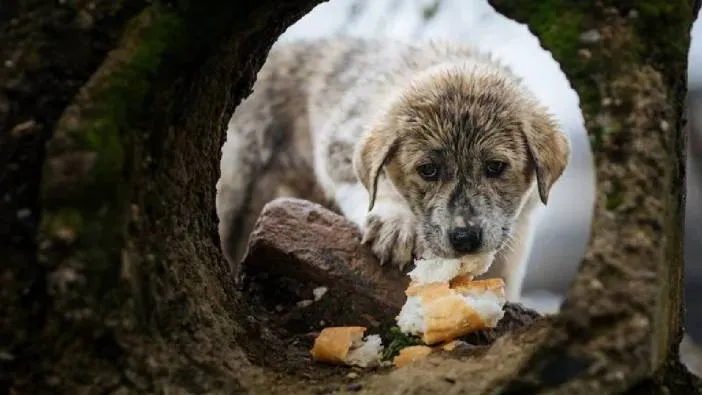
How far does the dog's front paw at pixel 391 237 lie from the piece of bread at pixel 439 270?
68 mm

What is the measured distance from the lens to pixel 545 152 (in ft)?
13.9

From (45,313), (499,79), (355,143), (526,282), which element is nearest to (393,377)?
(45,313)

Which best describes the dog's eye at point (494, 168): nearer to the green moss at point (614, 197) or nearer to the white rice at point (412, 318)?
the white rice at point (412, 318)

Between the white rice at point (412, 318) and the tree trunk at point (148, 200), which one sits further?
the white rice at point (412, 318)

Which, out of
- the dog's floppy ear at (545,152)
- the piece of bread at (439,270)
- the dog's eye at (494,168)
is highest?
the dog's floppy ear at (545,152)

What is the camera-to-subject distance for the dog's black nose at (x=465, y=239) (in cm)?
388

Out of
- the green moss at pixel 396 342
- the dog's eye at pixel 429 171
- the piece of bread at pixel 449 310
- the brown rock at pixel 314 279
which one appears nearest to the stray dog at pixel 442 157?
the dog's eye at pixel 429 171

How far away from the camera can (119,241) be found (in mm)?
2055

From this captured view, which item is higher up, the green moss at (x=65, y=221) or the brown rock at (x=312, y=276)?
the green moss at (x=65, y=221)

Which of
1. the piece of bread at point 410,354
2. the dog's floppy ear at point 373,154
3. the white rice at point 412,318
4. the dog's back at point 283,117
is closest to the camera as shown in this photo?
the piece of bread at point 410,354

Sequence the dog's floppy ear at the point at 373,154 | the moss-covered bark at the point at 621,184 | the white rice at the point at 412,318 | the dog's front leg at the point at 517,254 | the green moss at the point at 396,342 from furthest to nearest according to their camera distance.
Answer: the dog's front leg at the point at 517,254 < the dog's floppy ear at the point at 373,154 < the white rice at the point at 412,318 < the green moss at the point at 396,342 < the moss-covered bark at the point at 621,184

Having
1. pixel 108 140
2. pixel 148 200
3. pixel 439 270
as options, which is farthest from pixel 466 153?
pixel 108 140

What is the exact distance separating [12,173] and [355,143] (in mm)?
2955

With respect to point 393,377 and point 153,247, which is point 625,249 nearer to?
point 393,377
